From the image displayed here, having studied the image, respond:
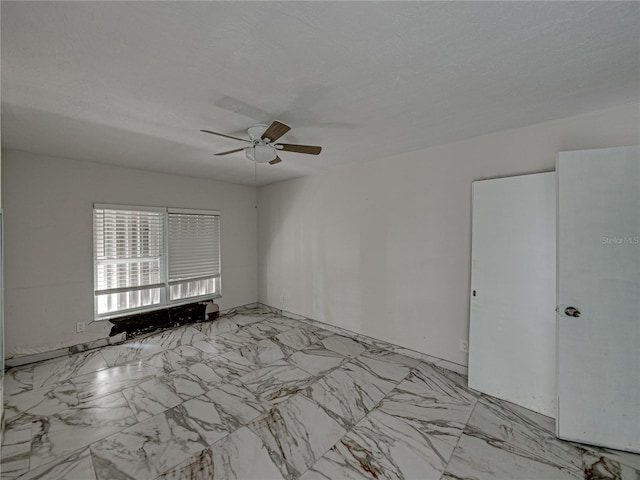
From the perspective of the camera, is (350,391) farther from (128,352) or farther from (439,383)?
(128,352)

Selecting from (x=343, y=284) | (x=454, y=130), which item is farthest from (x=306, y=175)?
(x=454, y=130)

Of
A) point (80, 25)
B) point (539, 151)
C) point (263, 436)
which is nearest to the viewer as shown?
point (80, 25)

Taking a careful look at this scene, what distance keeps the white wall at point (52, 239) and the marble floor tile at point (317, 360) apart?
2.66 m

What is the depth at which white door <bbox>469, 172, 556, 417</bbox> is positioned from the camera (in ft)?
7.72

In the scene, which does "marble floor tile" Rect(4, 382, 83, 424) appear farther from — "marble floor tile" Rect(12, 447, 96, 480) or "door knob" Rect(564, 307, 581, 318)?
"door knob" Rect(564, 307, 581, 318)

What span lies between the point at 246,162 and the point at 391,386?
3174mm

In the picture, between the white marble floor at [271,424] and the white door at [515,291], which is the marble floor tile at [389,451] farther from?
the white door at [515,291]

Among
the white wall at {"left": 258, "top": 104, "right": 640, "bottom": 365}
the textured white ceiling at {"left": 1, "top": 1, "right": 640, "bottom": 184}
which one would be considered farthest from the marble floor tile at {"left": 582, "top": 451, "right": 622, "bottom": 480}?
the textured white ceiling at {"left": 1, "top": 1, "right": 640, "bottom": 184}

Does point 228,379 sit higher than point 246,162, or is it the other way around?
point 246,162

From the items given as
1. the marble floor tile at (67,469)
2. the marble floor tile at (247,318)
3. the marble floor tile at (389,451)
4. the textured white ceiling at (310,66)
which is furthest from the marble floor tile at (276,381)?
the textured white ceiling at (310,66)

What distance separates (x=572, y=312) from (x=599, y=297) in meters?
0.20

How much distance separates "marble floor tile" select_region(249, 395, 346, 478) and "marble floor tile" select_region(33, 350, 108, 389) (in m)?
2.24

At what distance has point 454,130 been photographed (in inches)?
104

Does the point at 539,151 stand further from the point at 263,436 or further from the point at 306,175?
the point at 263,436
